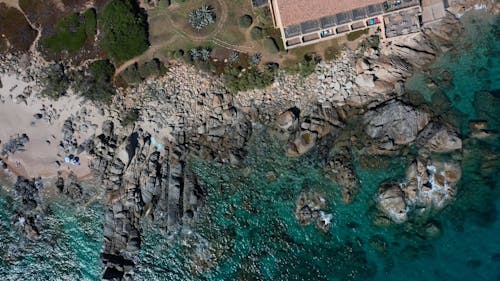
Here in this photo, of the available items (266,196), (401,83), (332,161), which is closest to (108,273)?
A: (266,196)

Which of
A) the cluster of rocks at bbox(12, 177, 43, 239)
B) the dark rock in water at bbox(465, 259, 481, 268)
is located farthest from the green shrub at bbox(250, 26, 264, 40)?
the dark rock in water at bbox(465, 259, 481, 268)

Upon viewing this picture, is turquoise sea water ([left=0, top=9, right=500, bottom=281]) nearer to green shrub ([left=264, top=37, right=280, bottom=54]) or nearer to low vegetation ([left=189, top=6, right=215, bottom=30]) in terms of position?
green shrub ([left=264, top=37, right=280, bottom=54])

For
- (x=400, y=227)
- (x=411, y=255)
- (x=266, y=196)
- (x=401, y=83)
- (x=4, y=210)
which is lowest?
(x=411, y=255)

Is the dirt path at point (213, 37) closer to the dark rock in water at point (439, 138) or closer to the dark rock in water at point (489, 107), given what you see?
the dark rock in water at point (439, 138)

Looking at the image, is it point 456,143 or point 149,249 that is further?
point 149,249

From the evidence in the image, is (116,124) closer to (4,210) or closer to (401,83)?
(4,210)

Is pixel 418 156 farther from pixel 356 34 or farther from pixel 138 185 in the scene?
pixel 138 185

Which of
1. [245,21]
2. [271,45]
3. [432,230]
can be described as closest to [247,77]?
[271,45]
